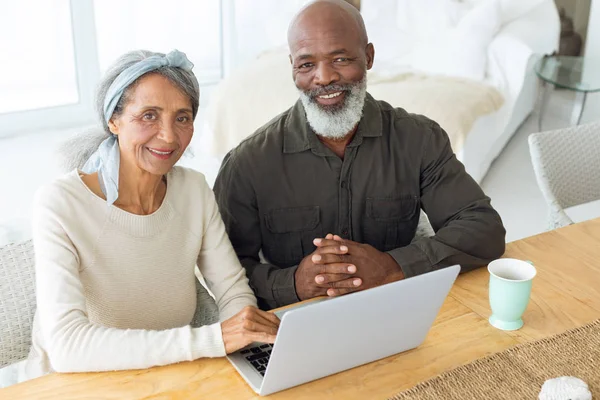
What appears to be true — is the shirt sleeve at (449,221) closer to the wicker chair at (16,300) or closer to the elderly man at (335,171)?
the elderly man at (335,171)

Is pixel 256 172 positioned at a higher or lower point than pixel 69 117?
higher

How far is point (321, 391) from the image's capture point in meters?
1.19

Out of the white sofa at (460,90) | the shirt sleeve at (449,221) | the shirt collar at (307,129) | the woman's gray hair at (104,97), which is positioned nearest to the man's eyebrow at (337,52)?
the shirt collar at (307,129)

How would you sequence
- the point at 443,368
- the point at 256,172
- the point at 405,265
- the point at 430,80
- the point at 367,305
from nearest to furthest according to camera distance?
1. the point at 367,305
2. the point at 443,368
3. the point at 405,265
4. the point at 256,172
5. the point at 430,80

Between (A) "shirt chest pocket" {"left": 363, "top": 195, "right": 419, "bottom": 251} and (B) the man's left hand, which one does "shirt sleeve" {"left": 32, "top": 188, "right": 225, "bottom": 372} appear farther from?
(A) "shirt chest pocket" {"left": 363, "top": 195, "right": 419, "bottom": 251}

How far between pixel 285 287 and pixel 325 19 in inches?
26.5

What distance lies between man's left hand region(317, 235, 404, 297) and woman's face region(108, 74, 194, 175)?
0.38 meters

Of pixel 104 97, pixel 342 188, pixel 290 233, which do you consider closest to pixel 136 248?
pixel 104 97

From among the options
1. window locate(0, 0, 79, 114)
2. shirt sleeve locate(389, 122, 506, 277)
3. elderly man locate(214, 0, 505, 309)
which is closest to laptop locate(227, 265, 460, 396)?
shirt sleeve locate(389, 122, 506, 277)

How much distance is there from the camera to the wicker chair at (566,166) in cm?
219

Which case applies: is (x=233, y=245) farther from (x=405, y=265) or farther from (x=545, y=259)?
(x=545, y=259)

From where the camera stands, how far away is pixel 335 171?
1.83 meters

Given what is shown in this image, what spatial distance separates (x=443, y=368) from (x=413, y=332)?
3.2 inches

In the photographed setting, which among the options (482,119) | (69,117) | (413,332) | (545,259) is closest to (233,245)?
(413,332)
